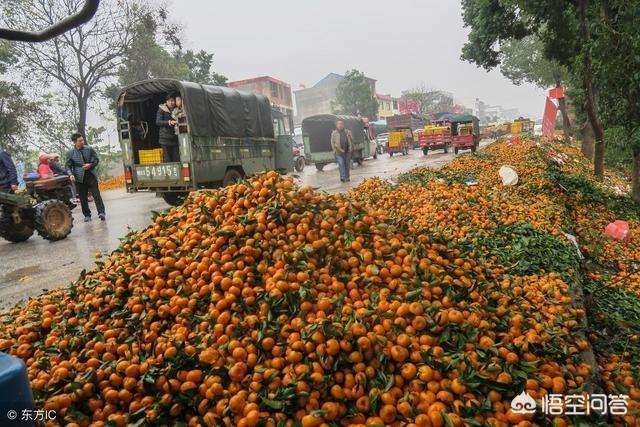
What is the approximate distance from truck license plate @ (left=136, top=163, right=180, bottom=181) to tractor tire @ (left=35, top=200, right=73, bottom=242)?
2535 mm

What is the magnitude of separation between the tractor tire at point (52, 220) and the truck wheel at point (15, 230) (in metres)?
0.50

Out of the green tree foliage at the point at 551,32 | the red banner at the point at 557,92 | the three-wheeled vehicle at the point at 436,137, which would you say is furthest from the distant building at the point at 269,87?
the green tree foliage at the point at 551,32

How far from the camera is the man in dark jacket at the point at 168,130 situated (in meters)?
10.8

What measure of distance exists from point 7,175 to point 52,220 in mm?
1577

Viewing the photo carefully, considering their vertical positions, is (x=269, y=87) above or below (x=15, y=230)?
above

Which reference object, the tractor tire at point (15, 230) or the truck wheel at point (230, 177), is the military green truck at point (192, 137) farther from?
the tractor tire at point (15, 230)

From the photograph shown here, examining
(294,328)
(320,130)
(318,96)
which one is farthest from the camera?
(318,96)

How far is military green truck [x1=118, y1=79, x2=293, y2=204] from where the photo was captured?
1064 cm

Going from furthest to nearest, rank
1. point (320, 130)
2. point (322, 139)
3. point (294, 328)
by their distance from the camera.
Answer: point (320, 130), point (322, 139), point (294, 328)

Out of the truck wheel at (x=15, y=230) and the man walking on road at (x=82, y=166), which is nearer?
the truck wheel at (x=15, y=230)

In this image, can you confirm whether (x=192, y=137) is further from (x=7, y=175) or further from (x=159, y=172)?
(x=7, y=175)

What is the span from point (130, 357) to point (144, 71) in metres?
29.3

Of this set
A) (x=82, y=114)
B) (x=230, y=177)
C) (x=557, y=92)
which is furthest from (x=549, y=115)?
(x=82, y=114)

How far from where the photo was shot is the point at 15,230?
8680 mm
